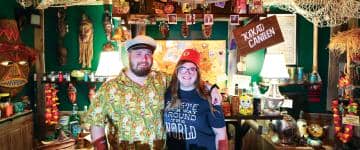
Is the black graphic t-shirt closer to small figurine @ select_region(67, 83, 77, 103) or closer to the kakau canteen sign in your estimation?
the kakau canteen sign

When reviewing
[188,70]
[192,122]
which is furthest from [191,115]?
[188,70]

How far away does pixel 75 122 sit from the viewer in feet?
16.6

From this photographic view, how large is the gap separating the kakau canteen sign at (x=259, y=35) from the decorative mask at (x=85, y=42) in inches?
93.0

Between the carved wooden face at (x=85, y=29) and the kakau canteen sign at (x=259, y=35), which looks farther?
the carved wooden face at (x=85, y=29)

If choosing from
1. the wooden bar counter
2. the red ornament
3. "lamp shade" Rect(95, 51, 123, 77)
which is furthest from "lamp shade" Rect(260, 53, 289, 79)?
the wooden bar counter

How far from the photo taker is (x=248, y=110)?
3.91 meters

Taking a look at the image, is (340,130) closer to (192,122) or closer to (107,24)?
(192,122)

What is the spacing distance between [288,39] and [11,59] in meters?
3.50

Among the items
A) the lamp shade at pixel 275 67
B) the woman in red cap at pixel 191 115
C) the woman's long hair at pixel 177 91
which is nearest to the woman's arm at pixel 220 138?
the woman in red cap at pixel 191 115

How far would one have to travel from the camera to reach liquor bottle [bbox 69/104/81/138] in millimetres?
5015

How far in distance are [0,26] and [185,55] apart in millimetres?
2368

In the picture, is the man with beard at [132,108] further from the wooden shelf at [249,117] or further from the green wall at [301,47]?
the green wall at [301,47]

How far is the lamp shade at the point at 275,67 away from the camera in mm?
4746

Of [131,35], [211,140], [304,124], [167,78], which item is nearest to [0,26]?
[131,35]
